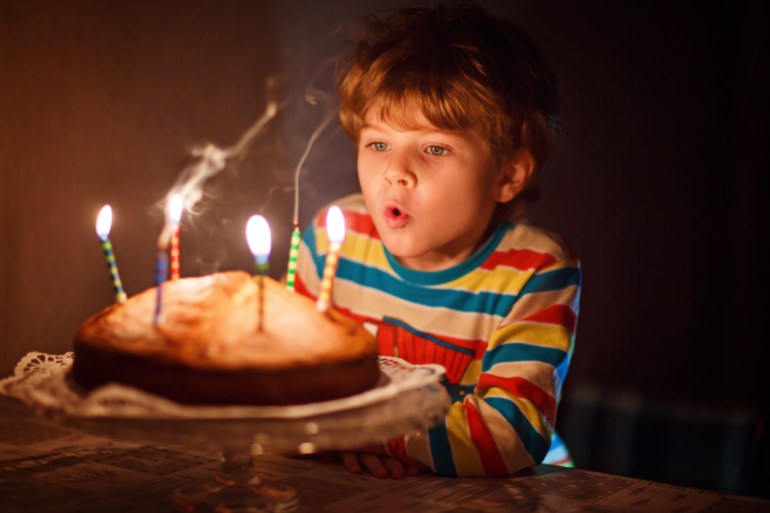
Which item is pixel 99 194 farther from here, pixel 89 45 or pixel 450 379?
pixel 450 379

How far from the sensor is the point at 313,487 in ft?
4.39

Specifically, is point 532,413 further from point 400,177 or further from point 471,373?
point 400,177

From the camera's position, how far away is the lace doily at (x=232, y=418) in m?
0.99

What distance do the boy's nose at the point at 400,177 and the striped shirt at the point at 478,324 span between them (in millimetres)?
276

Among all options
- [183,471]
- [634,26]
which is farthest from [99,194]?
[634,26]

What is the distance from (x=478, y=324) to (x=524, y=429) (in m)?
0.38

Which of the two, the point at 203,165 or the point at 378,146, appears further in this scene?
the point at 203,165

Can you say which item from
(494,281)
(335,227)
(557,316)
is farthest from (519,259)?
(335,227)

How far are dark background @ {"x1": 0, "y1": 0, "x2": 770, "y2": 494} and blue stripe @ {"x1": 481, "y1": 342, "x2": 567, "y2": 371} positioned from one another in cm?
88

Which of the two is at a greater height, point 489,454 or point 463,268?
point 463,268

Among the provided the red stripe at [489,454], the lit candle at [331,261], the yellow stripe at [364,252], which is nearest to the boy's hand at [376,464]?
the red stripe at [489,454]

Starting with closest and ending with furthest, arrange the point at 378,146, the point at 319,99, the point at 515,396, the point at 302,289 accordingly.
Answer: the point at 515,396 → the point at 378,146 → the point at 302,289 → the point at 319,99

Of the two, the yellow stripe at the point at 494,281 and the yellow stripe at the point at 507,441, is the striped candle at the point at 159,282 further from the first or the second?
the yellow stripe at the point at 494,281

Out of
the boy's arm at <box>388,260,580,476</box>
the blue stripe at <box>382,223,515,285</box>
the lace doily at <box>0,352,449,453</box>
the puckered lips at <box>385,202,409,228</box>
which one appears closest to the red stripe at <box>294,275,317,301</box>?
the blue stripe at <box>382,223,515,285</box>
